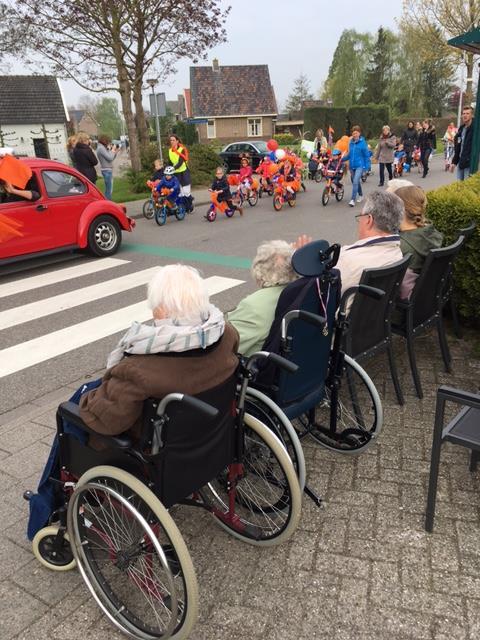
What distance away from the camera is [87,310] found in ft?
22.4

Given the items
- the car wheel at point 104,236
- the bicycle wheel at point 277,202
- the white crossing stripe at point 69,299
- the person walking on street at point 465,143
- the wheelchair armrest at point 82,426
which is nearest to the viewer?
the wheelchair armrest at point 82,426

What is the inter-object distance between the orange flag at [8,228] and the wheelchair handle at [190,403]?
6.76 meters

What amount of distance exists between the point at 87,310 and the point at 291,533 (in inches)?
195

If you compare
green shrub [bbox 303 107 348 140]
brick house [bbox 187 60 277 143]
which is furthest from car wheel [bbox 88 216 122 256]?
brick house [bbox 187 60 277 143]

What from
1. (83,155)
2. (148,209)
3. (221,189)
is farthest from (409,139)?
(83,155)

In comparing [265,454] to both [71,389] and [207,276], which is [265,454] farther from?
[207,276]

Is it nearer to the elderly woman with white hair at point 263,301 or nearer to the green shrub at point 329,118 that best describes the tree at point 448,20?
the green shrub at point 329,118

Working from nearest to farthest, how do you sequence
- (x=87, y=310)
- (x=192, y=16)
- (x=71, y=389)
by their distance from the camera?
(x=71, y=389)
(x=87, y=310)
(x=192, y=16)

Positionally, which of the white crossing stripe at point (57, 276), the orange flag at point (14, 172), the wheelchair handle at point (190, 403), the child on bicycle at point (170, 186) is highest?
the orange flag at point (14, 172)

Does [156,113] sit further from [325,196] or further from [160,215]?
[325,196]

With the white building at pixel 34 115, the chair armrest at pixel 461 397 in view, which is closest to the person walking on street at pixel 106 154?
the chair armrest at pixel 461 397

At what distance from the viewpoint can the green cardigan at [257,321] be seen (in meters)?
2.96

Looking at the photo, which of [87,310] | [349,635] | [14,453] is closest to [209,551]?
[349,635]

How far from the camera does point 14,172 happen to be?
772 cm
